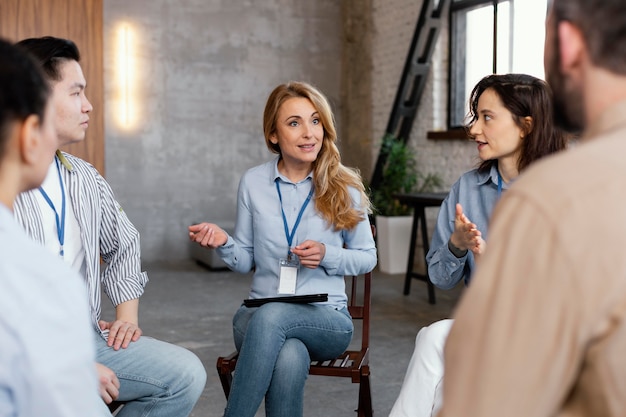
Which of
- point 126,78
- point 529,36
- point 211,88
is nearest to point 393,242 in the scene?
point 529,36

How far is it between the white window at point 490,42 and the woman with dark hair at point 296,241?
3335mm

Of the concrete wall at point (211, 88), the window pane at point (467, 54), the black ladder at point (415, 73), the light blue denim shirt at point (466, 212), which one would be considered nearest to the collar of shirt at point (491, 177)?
the light blue denim shirt at point (466, 212)

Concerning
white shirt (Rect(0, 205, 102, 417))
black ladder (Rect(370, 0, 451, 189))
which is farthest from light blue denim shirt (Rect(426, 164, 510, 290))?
black ladder (Rect(370, 0, 451, 189))

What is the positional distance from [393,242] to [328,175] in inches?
182

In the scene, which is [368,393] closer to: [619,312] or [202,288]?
[619,312]

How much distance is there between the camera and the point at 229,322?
18.0 feet

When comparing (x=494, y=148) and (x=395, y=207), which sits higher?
(x=494, y=148)

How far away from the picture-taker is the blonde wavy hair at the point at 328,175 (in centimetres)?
282

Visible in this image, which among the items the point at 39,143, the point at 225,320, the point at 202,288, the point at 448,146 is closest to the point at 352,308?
the point at 39,143

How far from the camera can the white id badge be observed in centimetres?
272

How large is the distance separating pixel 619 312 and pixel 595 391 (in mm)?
106

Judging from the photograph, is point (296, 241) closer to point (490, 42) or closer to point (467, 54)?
point (490, 42)

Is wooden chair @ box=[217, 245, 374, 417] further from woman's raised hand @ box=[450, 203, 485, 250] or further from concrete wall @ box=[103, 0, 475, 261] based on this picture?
concrete wall @ box=[103, 0, 475, 261]

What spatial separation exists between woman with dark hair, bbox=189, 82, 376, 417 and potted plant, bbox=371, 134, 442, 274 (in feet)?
14.6
